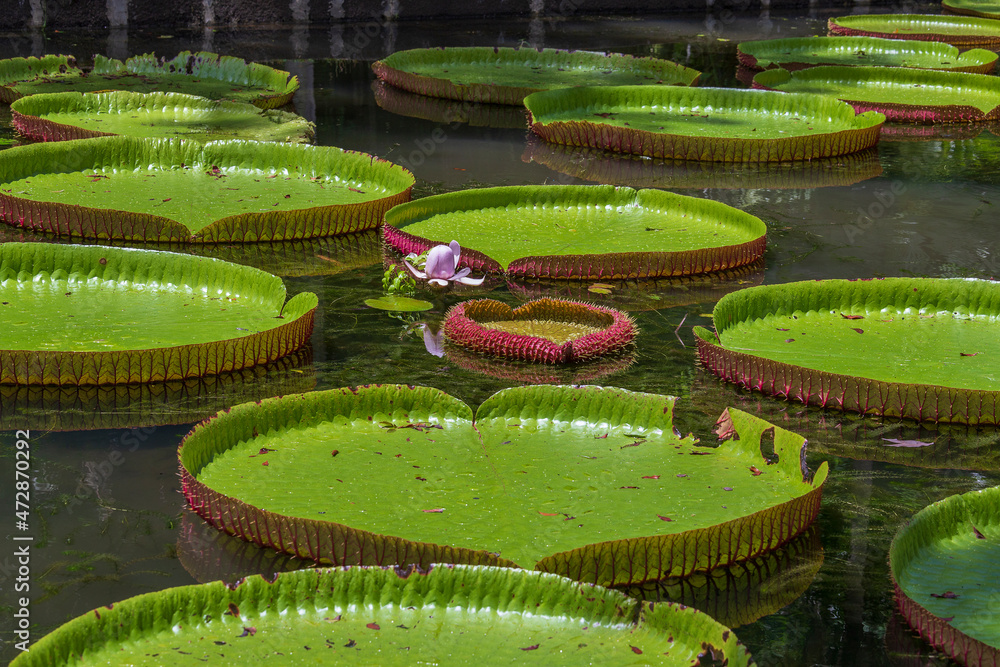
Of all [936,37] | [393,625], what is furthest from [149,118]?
[936,37]

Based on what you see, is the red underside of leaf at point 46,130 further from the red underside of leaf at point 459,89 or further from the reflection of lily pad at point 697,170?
Result: the red underside of leaf at point 459,89

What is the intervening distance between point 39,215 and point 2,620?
11.4ft

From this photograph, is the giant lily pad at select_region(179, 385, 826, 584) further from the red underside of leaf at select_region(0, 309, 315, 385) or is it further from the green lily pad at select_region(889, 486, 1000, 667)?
the red underside of leaf at select_region(0, 309, 315, 385)

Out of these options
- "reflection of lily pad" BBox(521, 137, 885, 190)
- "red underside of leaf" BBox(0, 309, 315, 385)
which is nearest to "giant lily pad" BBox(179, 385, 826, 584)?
"red underside of leaf" BBox(0, 309, 315, 385)

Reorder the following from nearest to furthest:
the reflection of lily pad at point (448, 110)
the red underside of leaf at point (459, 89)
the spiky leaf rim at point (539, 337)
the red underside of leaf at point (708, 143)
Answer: the spiky leaf rim at point (539, 337), the red underside of leaf at point (708, 143), the reflection of lily pad at point (448, 110), the red underside of leaf at point (459, 89)

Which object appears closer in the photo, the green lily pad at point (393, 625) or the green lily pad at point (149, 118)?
the green lily pad at point (393, 625)

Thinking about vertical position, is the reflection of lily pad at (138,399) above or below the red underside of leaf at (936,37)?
below

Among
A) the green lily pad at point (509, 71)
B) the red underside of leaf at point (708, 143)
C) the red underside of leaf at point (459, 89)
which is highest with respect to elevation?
the green lily pad at point (509, 71)

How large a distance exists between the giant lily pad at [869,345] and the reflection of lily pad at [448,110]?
4785mm

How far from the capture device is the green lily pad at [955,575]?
251 centimetres

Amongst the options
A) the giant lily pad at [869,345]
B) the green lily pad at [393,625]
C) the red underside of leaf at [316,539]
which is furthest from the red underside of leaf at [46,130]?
Answer: the green lily pad at [393,625]

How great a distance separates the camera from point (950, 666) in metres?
2.55

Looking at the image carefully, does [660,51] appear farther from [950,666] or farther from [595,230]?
[950,666]

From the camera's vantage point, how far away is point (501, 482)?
308 centimetres
